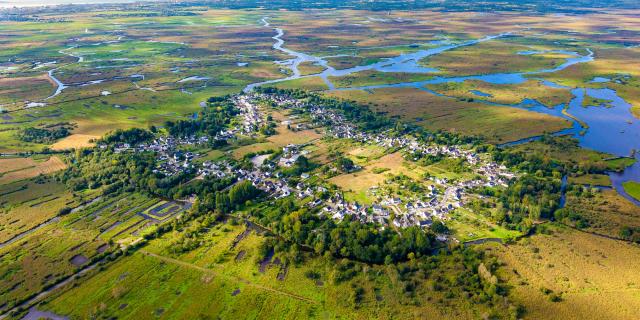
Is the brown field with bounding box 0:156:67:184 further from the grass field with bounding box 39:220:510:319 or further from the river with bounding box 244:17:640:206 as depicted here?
the river with bounding box 244:17:640:206

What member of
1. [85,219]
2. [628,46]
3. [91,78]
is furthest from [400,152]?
[628,46]

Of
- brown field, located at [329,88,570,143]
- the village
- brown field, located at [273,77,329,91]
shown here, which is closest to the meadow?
brown field, located at [329,88,570,143]

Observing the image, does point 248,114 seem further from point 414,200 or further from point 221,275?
point 221,275

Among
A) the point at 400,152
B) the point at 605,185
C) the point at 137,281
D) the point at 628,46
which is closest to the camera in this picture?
the point at 137,281

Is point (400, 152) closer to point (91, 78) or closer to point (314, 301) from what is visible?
point (314, 301)

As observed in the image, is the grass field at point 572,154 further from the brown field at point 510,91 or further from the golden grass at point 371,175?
the brown field at point 510,91

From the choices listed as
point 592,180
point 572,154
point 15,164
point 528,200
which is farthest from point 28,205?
point 572,154
